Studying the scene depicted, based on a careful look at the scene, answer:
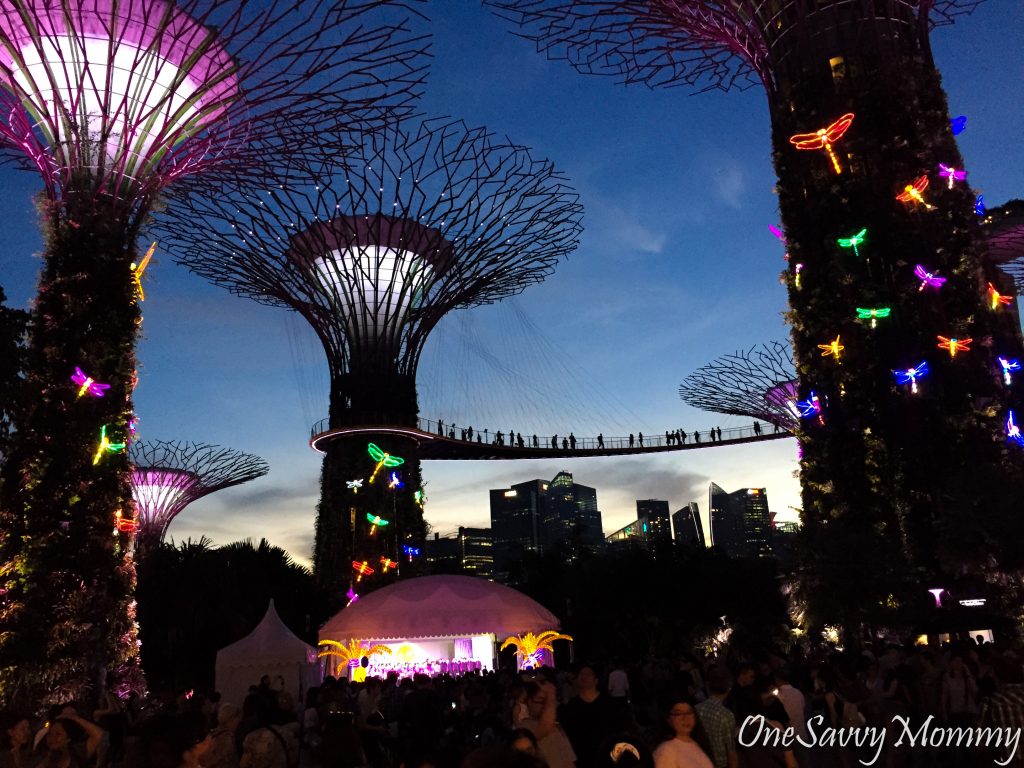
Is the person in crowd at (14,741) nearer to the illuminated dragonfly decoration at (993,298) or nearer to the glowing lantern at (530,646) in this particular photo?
the glowing lantern at (530,646)

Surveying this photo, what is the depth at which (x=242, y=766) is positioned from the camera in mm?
6066

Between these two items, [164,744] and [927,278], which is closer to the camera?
[164,744]

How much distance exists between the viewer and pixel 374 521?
36.6 meters

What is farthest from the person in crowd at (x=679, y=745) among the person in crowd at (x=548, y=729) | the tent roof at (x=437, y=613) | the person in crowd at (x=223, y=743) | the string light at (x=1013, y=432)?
the string light at (x=1013, y=432)

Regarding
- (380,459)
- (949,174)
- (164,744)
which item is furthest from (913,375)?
(380,459)

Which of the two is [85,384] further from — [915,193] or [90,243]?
[915,193]

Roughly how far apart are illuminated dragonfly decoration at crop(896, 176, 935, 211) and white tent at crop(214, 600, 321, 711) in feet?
59.3

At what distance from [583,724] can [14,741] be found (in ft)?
15.5

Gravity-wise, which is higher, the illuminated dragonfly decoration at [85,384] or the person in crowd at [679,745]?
the illuminated dragonfly decoration at [85,384]

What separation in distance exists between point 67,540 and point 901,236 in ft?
64.8

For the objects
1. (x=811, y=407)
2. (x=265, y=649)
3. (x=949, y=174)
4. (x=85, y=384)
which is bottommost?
(x=265, y=649)

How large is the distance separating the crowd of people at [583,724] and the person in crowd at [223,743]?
0.02 meters

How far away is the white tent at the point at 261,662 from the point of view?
17750 millimetres

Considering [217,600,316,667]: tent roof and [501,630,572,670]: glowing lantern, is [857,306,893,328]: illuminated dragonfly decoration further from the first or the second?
[217,600,316,667]: tent roof
